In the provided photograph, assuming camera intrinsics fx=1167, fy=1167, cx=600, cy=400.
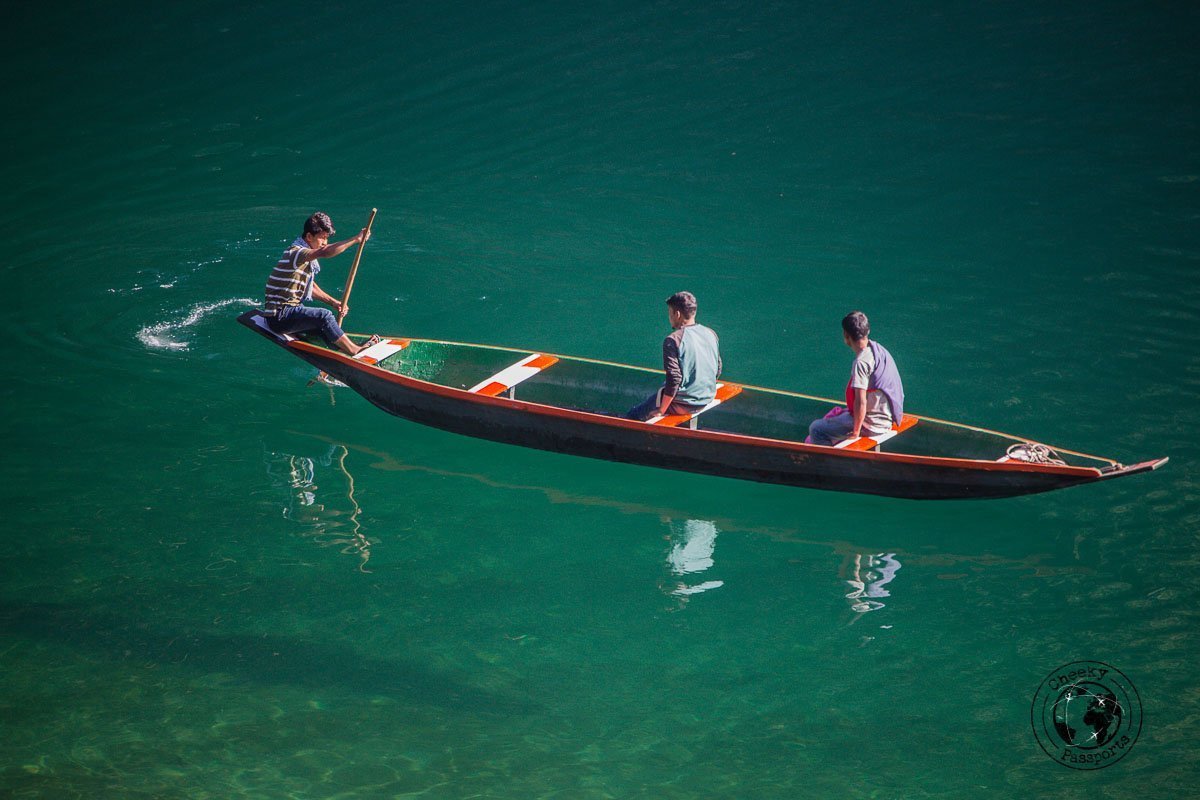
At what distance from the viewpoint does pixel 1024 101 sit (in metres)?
16.4

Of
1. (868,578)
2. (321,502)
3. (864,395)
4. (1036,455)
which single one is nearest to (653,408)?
(864,395)

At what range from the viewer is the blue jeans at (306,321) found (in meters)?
10.2

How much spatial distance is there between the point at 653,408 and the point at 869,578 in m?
2.30

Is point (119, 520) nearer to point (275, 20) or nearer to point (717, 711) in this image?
point (717, 711)

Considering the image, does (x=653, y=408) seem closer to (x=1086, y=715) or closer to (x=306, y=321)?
(x=306, y=321)

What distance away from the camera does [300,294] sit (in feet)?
34.4

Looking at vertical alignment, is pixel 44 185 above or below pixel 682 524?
above

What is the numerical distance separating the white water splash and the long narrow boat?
1.62 m

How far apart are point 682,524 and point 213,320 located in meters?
5.94

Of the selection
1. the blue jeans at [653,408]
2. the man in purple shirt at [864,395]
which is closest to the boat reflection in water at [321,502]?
the blue jeans at [653,408]

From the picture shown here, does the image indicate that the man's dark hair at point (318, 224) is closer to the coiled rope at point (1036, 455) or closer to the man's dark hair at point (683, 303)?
the man's dark hair at point (683, 303)

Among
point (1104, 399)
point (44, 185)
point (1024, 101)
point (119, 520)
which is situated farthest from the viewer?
point (1024, 101)

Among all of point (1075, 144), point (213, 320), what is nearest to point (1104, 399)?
point (1075, 144)

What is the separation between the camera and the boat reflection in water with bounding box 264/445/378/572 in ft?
28.7
